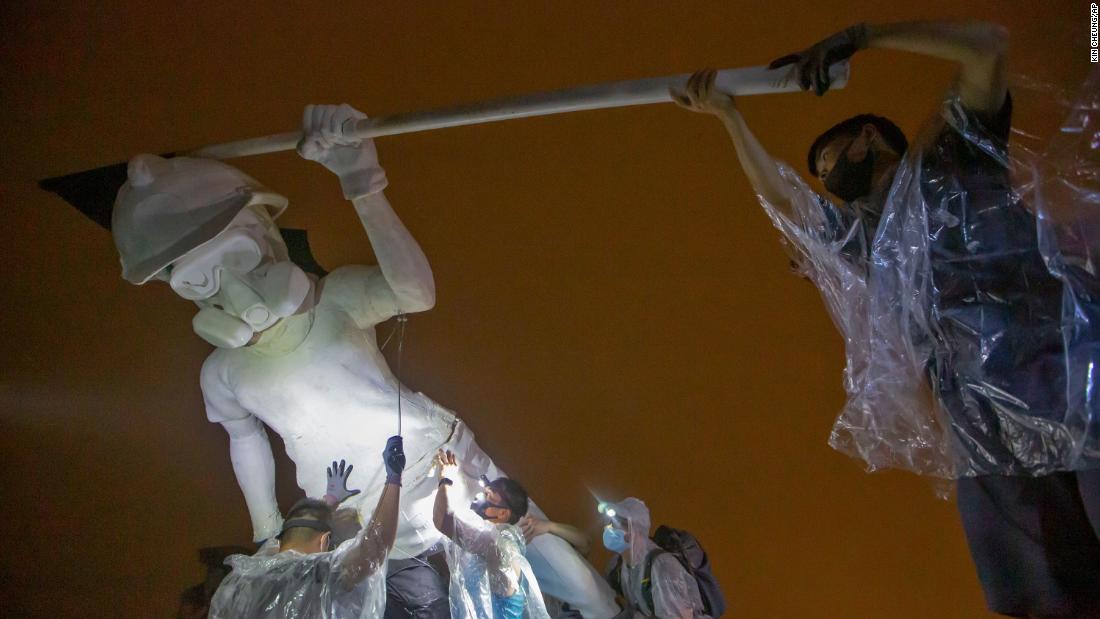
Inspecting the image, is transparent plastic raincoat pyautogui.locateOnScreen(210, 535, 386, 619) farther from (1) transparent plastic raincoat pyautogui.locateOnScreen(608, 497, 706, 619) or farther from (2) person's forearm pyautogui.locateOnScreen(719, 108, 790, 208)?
(2) person's forearm pyautogui.locateOnScreen(719, 108, 790, 208)

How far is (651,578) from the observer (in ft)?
4.86

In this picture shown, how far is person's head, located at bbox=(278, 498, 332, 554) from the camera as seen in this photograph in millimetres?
1261

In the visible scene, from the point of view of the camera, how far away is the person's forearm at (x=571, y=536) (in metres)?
Answer: 1.49

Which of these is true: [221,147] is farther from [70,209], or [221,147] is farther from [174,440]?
[174,440]

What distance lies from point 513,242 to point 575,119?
33 centimetres

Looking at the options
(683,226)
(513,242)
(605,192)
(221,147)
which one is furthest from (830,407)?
(221,147)

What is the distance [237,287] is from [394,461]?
1.29 feet

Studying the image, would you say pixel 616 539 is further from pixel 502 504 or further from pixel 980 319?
pixel 980 319

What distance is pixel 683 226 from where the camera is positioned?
1.83m

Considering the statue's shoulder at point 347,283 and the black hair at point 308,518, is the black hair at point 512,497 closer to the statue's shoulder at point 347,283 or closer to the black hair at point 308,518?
the black hair at point 308,518

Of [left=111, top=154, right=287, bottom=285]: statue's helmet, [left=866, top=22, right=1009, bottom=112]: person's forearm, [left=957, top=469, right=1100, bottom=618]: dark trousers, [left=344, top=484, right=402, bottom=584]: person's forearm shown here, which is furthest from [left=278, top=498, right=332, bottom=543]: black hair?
[left=866, top=22, right=1009, bottom=112]: person's forearm

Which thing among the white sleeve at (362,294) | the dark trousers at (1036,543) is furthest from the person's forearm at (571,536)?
the dark trousers at (1036,543)

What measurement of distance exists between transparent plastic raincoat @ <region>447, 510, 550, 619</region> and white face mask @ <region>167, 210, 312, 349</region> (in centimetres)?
49

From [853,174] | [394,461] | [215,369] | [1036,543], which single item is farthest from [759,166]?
[215,369]
